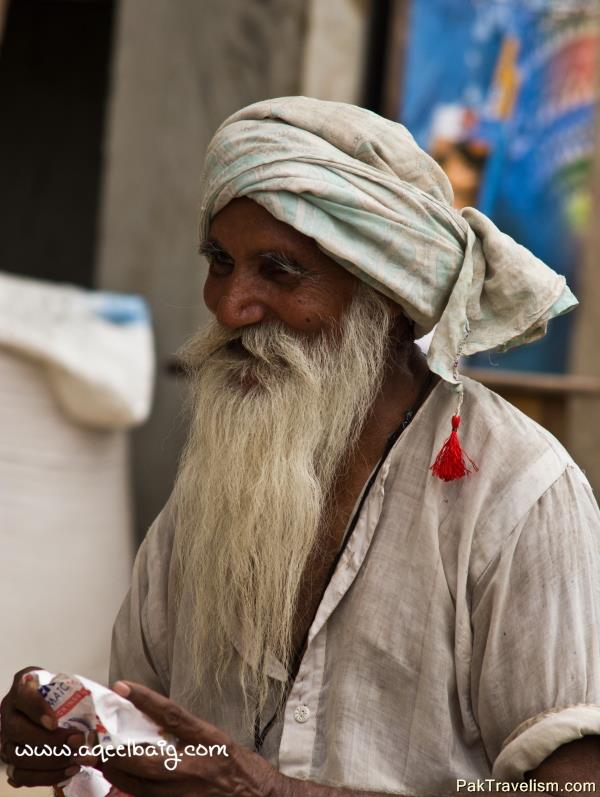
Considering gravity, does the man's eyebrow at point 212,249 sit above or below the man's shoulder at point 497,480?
above

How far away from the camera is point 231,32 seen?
5.36 m

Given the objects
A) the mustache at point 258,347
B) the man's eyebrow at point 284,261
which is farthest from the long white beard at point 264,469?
the man's eyebrow at point 284,261

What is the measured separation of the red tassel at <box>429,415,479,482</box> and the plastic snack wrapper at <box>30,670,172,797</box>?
697 mm

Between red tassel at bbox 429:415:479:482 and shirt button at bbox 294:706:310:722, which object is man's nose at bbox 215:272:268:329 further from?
shirt button at bbox 294:706:310:722

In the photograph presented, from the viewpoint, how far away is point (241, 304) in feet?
8.07

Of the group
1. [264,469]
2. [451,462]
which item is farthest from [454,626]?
[264,469]

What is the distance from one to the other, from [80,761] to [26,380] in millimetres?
2635

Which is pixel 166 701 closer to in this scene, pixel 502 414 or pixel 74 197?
pixel 502 414

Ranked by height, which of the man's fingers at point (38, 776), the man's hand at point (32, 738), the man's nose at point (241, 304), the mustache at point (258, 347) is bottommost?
the man's fingers at point (38, 776)

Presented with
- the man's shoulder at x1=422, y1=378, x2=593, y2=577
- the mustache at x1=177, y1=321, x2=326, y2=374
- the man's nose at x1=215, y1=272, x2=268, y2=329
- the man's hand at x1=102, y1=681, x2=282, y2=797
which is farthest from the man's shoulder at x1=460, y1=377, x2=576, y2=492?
the man's hand at x1=102, y1=681, x2=282, y2=797

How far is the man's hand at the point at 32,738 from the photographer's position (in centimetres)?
213

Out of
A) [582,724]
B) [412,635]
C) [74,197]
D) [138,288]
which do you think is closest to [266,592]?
[412,635]

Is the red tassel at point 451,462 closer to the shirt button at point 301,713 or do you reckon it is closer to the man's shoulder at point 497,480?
the man's shoulder at point 497,480

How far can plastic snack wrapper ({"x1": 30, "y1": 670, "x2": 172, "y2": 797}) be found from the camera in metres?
2.02
